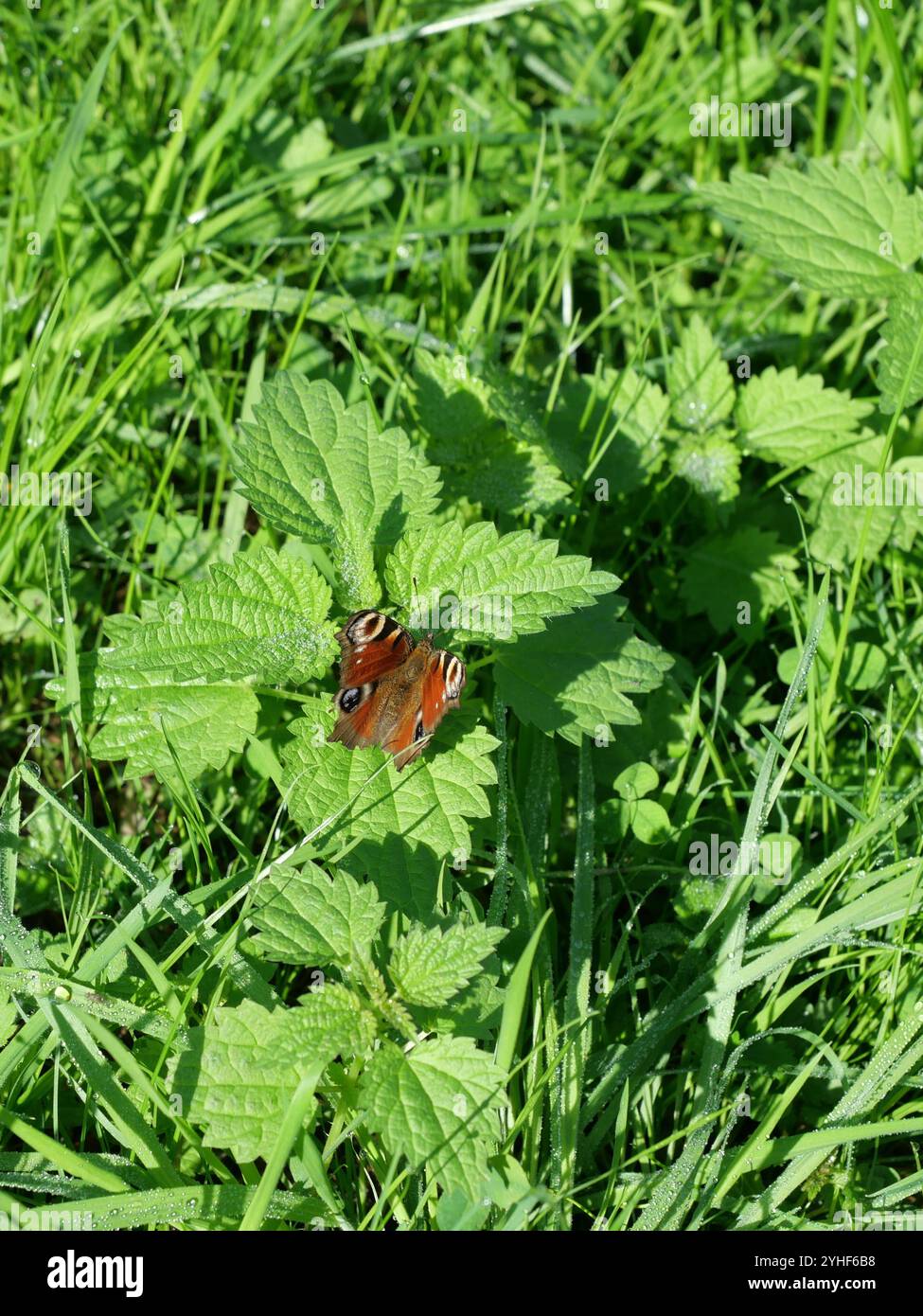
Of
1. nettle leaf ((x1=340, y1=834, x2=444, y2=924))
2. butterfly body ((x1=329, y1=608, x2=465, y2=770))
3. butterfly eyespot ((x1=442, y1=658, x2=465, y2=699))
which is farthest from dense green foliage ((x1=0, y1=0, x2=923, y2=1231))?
butterfly eyespot ((x1=442, y1=658, x2=465, y2=699))

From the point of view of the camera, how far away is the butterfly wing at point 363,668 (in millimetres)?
2893

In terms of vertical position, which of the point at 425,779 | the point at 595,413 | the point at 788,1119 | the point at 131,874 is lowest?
the point at 788,1119

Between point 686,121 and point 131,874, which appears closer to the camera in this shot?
point 131,874

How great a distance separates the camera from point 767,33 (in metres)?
5.53

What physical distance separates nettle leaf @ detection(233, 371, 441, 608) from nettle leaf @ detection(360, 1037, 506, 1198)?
1.23 meters

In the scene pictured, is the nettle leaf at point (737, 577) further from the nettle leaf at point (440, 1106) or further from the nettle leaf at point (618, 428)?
the nettle leaf at point (440, 1106)

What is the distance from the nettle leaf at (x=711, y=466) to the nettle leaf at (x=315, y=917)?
6.48 ft

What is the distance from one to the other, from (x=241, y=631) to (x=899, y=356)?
2344 mm

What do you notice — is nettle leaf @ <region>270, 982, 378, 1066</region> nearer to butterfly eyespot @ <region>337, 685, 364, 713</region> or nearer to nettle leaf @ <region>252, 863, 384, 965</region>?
nettle leaf @ <region>252, 863, 384, 965</region>

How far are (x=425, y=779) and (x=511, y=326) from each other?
254 centimetres

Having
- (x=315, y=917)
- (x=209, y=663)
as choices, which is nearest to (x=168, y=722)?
(x=209, y=663)

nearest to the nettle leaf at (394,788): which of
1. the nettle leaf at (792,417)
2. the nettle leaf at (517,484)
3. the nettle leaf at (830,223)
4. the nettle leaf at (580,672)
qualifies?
the nettle leaf at (580,672)
